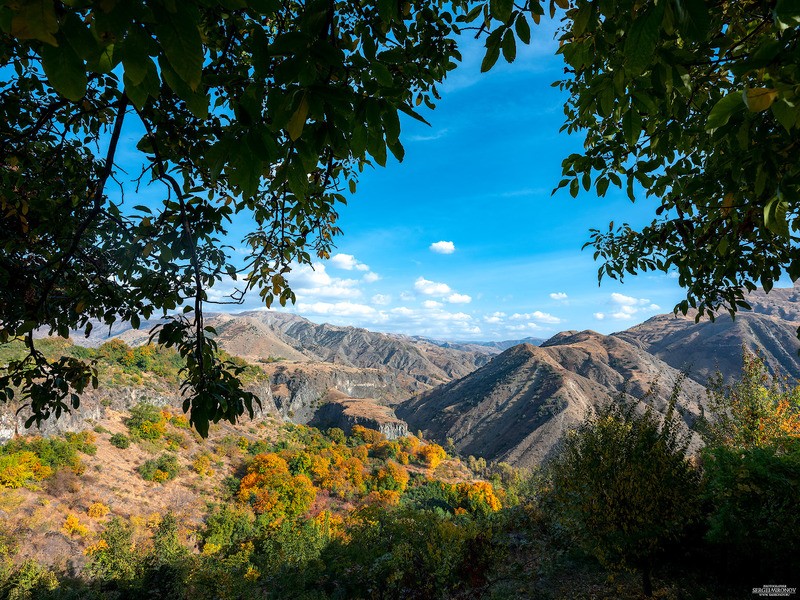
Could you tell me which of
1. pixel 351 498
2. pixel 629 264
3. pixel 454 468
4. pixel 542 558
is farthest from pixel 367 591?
pixel 454 468

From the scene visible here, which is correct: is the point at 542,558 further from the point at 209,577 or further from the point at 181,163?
the point at 181,163

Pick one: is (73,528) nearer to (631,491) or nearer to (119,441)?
(119,441)

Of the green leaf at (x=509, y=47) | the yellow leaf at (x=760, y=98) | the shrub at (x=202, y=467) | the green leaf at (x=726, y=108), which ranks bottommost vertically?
the shrub at (x=202, y=467)

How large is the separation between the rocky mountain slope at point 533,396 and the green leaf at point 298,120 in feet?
230

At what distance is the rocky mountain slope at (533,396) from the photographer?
232ft

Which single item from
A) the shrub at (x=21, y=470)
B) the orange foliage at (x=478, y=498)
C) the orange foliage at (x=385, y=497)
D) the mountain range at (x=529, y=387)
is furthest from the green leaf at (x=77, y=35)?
the mountain range at (x=529, y=387)

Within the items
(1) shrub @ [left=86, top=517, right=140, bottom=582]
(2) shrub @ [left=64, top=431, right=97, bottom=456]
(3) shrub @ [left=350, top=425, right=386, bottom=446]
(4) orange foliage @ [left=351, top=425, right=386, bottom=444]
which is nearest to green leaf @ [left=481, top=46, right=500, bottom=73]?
(1) shrub @ [left=86, top=517, right=140, bottom=582]

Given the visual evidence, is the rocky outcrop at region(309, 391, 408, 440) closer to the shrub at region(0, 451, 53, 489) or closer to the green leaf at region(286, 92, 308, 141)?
the shrub at region(0, 451, 53, 489)

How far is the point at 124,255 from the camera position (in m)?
3.42

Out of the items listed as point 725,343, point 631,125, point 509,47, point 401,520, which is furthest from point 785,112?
point 725,343

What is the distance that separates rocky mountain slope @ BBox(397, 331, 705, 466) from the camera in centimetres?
7056

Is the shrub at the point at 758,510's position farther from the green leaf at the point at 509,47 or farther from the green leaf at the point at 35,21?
the green leaf at the point at 35,21

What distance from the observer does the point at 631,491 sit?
7441mm

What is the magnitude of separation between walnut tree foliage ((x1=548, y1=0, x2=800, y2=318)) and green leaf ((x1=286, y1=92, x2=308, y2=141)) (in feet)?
2.97
